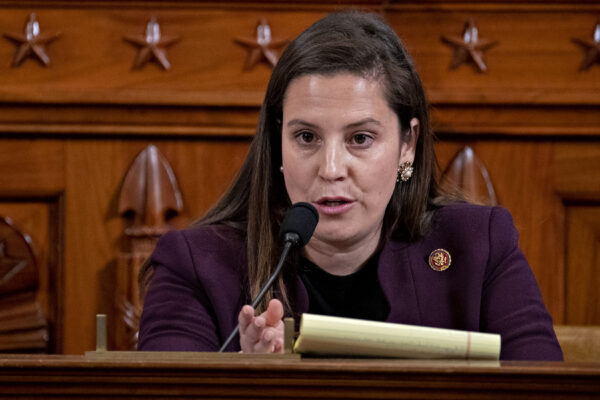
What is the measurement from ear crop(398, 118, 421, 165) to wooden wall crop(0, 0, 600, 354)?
51cm

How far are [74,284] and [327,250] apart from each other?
2.68 ft

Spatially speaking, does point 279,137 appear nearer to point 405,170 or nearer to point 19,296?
point 405,170

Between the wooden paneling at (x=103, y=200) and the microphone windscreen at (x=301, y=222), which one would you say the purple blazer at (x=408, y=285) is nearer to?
the microphone windscreen at (x=301, y=222)

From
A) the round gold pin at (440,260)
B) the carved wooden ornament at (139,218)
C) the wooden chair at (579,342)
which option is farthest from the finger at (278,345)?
the carved wooden ornament at (139,218)

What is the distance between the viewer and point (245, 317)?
1203 mm

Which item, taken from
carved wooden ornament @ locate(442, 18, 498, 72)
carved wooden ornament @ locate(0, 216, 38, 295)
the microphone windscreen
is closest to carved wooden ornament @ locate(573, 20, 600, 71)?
carved wooden ornament @ locate(442, 18, 498, 72)

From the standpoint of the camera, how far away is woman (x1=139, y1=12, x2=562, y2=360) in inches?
61.8

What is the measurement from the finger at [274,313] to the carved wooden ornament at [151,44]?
3.85 ft

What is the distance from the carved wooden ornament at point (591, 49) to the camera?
223 centimetres

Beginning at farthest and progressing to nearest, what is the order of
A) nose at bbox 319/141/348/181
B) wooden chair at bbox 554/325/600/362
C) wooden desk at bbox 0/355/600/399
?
wooden chair at bbox 554/325/600/362
nose at bbox 319/141/348/181
wooden desk at bbox 0/355/600/399

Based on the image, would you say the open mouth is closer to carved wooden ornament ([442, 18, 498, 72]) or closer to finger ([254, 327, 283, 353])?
finger ([254, 327, 283, 353])

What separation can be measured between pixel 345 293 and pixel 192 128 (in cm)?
77

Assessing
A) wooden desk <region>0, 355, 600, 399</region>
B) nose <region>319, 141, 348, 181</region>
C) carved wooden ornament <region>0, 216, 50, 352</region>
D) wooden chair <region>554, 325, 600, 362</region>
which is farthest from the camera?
carved wooden ornament <region>0, 216, 50, 352</region>

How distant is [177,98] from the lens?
222 centimetres
